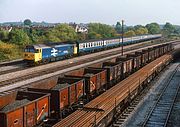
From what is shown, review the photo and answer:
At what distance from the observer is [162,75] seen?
1534 inches

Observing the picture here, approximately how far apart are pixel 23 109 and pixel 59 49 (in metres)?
35.1

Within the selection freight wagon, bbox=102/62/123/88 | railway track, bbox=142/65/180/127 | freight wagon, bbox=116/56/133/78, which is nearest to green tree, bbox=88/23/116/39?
→ freight wagon, bbox=116/56/133/78

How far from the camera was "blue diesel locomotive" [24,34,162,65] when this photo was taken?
139 feet

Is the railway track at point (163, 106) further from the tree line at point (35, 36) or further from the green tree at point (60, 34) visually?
the green tree at point (60, 34)

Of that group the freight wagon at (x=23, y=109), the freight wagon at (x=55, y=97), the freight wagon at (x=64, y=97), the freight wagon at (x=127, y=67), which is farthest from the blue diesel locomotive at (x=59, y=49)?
the freight wagon at (x=23, y=109)

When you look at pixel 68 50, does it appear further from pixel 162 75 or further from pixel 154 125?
pixel 154 125

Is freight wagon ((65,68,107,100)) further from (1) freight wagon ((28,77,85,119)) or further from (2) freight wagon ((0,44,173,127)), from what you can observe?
(1) freight wagon ((28,77,85,119))

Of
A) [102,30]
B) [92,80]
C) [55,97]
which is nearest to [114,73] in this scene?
[92,80]

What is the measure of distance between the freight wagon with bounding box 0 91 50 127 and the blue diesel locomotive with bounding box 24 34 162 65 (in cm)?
2500

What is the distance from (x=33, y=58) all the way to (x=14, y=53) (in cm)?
1631

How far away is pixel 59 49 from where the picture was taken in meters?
48.7

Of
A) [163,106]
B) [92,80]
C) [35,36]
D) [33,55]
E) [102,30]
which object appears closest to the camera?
[92,80]

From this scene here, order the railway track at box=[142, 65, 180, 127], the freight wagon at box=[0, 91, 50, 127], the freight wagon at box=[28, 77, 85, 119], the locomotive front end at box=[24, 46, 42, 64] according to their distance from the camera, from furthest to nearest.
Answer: the locomotive front end at box=[24, 46, 42, 64]
the railway track at box=[142, 65, 180, 127]
the freight wagon at box=[28, 77, 85, 119]
the freight wagon at box=[0, 91, 50, 127]

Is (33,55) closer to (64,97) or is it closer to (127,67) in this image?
(127,67)
